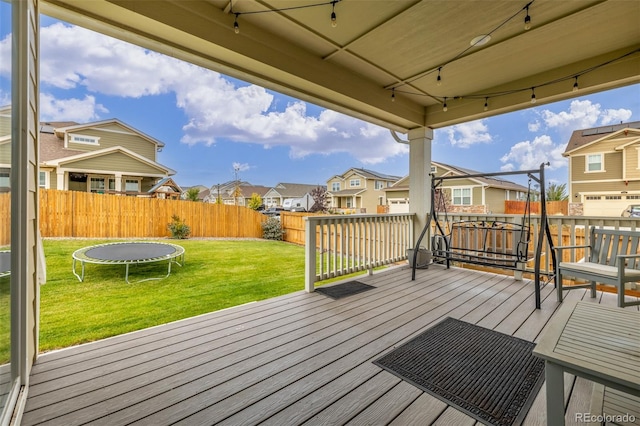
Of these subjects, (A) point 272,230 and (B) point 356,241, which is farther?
(A) point 272,230

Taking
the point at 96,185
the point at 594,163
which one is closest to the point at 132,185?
the point at 96,185

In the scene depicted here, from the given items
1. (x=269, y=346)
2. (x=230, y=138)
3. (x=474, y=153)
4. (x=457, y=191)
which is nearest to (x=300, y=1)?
(x=269, y=346)

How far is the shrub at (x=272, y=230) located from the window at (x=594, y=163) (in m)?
9.96

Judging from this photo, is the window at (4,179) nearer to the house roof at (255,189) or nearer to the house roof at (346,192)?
the house roof at (346,192)

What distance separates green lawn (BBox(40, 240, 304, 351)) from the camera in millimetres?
2908

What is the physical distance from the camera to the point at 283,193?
90.9 ft

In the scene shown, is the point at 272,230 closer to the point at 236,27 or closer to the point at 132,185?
the point at 132,185

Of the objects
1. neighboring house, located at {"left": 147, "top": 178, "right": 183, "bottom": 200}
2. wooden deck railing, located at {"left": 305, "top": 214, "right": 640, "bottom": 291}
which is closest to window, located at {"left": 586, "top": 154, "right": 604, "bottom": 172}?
wooden deck railing, located at {"left": 305, "top": 214, "right": 640, "bottom": 291}

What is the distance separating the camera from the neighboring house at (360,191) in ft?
62.9

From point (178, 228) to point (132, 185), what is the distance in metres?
3.98

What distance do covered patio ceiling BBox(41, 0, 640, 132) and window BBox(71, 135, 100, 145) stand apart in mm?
10948

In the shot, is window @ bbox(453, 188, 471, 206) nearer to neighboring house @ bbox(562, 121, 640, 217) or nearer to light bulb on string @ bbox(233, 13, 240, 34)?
neighboring house @ bbox(562, 121, 640, 217)

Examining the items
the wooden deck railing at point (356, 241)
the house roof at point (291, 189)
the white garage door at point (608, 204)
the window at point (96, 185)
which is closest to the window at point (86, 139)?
the window at point (96, 185)
